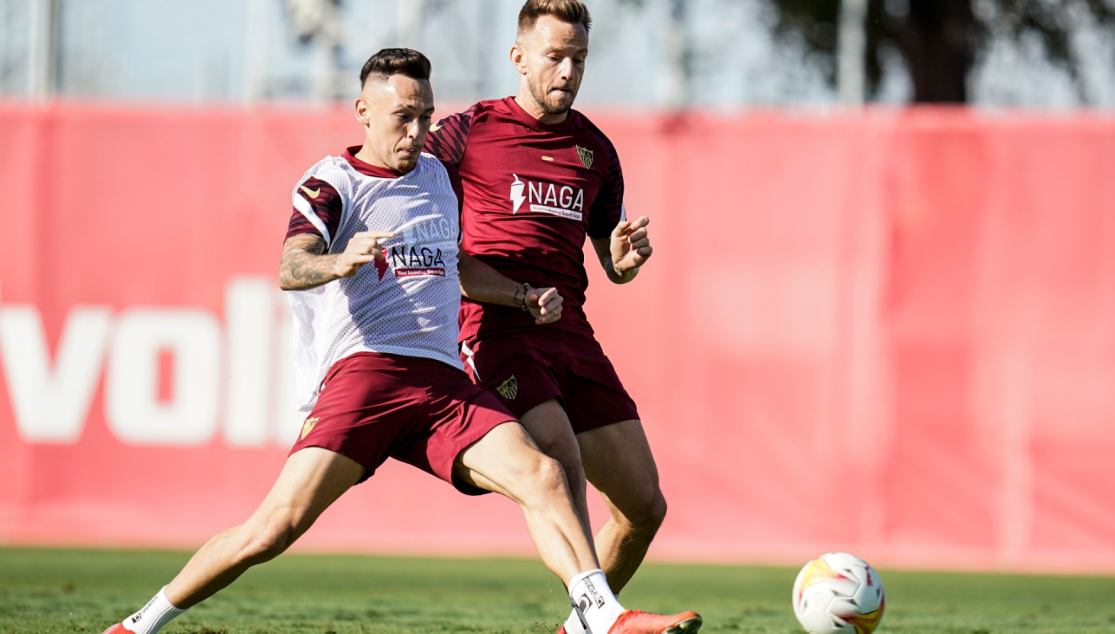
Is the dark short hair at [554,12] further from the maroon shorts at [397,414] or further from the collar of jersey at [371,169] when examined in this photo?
the maroon shorts at [397,414]

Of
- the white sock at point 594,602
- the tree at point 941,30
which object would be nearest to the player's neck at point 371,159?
the white sock at point 594,602

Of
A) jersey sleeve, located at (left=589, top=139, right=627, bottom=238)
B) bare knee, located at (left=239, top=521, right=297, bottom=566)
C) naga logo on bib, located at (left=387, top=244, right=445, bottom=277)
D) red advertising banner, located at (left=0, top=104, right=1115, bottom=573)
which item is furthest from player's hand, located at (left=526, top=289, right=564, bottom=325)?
red advertising banner, located at (left=0, top=104, right=1115, bottom=573)

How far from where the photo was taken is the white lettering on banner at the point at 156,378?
33.0ft

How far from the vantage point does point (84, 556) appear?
9297mm

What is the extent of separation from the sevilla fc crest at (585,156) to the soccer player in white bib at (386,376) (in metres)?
0.81

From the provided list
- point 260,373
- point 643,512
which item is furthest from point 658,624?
point 260,373

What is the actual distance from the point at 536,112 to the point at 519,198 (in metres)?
0.36

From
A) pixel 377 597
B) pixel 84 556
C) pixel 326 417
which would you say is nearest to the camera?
pixel 326 417

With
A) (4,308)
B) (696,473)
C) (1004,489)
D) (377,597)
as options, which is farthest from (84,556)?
(1004,489)

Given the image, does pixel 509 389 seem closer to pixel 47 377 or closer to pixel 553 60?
pixel 553 60

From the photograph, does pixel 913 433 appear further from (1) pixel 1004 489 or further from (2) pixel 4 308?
(2) pixel 4 308

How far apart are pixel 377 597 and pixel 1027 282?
529 centimetres

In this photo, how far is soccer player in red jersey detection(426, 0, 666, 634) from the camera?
5168 millimetres

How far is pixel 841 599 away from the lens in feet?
17.3
